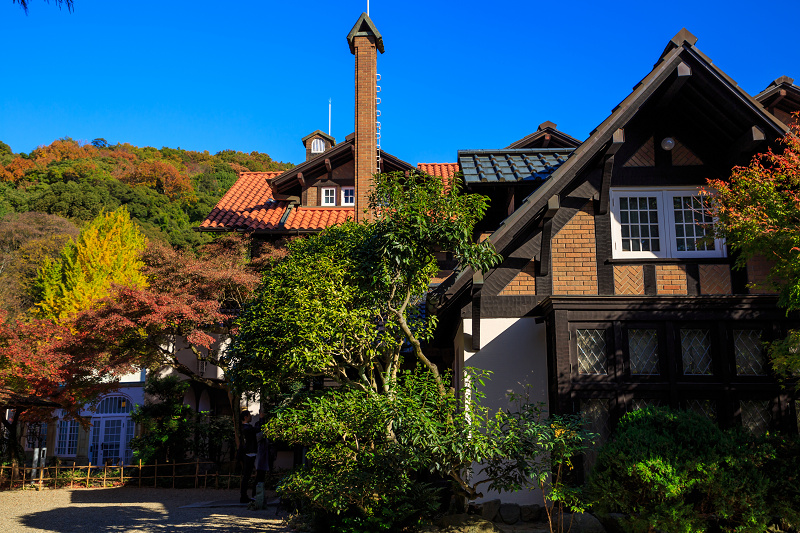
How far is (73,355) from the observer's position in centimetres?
2077

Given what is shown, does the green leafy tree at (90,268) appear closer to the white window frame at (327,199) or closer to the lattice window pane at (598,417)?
the white window frame at (327,199)

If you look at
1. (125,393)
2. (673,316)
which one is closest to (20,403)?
(125,393)

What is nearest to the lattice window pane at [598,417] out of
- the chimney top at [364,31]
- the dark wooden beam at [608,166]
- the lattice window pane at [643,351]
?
the lattice window pane at [643,351]

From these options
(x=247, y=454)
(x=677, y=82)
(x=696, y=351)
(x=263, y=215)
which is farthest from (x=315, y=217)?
(x=696, y=351)

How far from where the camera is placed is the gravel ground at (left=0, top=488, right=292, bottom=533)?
476 inches

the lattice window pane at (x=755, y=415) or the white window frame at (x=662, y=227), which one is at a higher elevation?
the white window frame at (x=662, y=227)

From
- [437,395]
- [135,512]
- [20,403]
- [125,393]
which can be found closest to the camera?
[437,395]

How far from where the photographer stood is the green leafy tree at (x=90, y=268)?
34531mm

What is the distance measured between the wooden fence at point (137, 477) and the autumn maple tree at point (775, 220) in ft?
54.2

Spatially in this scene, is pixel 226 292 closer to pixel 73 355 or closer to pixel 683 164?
pixel 73 355

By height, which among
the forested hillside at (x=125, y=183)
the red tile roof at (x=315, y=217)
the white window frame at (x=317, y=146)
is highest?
the forested hillside at (x=125, y=183)

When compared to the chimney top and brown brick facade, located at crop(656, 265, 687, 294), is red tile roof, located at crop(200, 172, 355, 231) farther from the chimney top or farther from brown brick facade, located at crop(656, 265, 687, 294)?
brown brick facade, located at crop(656, 265, 687, 294)

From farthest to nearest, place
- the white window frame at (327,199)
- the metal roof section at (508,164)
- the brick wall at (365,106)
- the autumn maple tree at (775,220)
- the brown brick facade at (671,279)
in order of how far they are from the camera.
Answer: the white window frame at (327,199) < the brick wall at (365,106) < the metal roof section at (508,164) < the brown brick facade at (671,279) < the autumn maple tree at (775,220)

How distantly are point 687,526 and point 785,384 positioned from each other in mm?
3694
